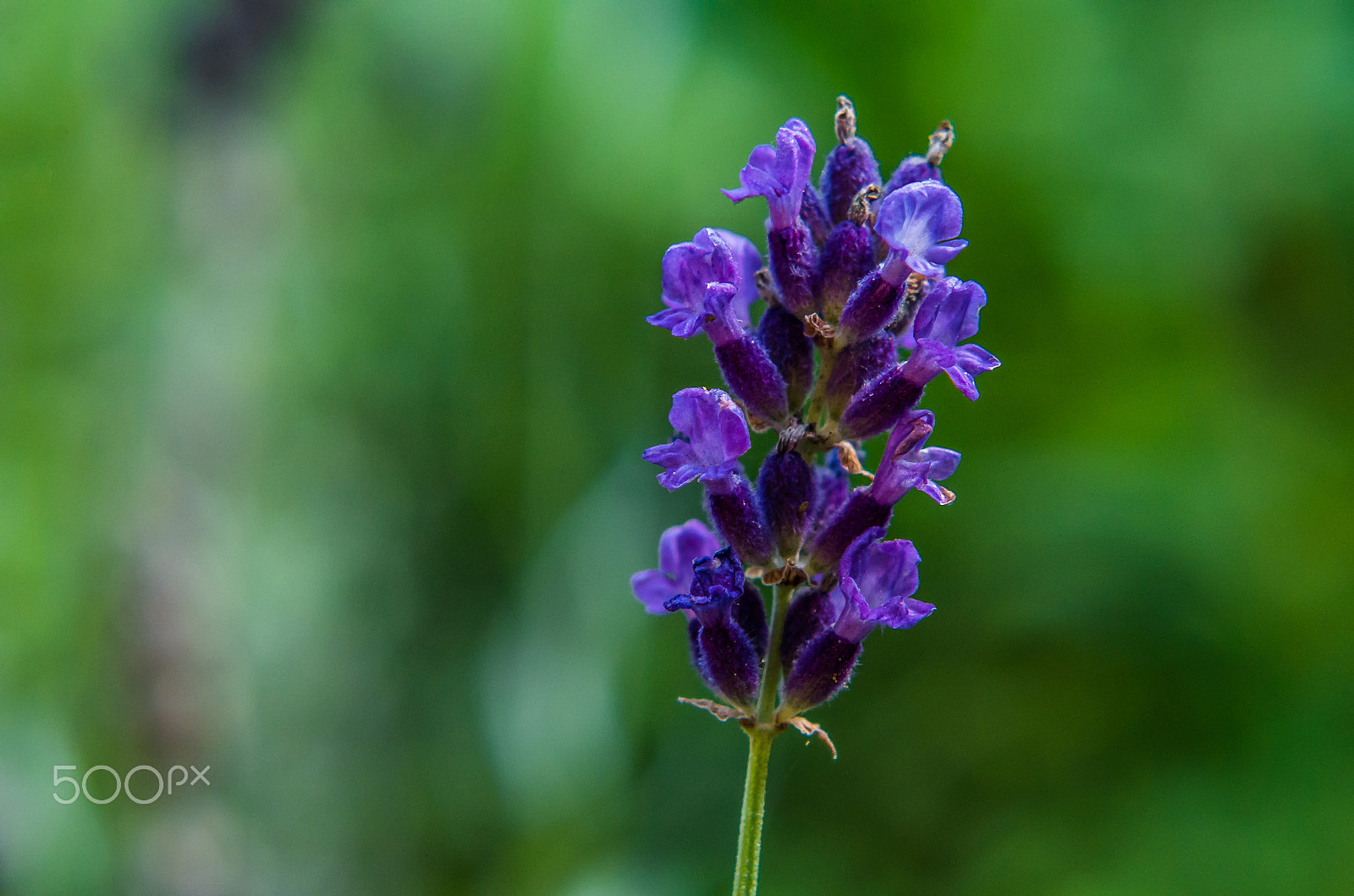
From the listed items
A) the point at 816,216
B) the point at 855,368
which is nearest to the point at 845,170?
the point at 816,216

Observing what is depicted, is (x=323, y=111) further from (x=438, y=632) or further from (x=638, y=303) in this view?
(x=438, y=632)

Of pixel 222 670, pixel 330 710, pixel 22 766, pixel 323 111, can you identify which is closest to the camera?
pixel 22 766

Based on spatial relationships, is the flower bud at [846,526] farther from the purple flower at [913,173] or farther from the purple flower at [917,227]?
the purple flower at [913,173]

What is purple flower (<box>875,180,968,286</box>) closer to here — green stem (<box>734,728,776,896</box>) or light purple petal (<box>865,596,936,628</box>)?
light purple petal (<box>865,596,936,628</box>)

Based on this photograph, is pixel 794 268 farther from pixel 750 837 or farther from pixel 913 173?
pixel 750 837

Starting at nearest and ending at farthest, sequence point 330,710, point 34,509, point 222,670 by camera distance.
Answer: point 222,670 < point 34,509 < point 330,710

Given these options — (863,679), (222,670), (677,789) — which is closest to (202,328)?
(222,670)
